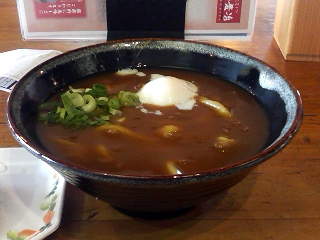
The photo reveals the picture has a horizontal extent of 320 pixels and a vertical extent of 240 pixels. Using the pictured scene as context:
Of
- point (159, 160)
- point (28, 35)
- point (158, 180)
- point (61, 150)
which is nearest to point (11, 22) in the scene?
point (28, 35)

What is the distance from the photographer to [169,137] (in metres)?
0.98

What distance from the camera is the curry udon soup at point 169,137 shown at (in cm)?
Answer: 89

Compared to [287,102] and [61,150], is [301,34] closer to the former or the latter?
[287,102]

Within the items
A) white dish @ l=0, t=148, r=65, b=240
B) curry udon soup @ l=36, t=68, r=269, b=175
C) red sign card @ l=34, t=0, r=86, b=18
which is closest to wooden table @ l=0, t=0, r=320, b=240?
white dish @ l=0, t=148, r=65, b=240

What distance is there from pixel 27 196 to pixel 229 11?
1325 millimetres

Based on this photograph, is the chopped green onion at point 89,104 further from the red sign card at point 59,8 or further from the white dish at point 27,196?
the red sign card at point 59,8

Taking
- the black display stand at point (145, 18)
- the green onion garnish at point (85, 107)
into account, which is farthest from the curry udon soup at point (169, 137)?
the black display stand at point (145, 18)

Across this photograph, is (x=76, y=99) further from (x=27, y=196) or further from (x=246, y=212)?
(x=246, y=212)

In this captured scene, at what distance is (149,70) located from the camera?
1.34 m

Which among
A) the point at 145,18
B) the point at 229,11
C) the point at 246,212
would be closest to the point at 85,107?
the point at 246,212

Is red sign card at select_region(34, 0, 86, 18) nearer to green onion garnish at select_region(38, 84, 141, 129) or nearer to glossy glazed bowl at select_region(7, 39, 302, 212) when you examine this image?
glossy glazed bowl at select_region(7, 39, 302, 212)

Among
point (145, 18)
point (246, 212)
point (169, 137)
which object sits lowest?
point (246, 212)

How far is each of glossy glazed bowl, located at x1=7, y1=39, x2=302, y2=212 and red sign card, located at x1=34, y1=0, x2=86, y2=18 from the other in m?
0.69

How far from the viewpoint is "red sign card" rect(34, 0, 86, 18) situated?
1827mm
